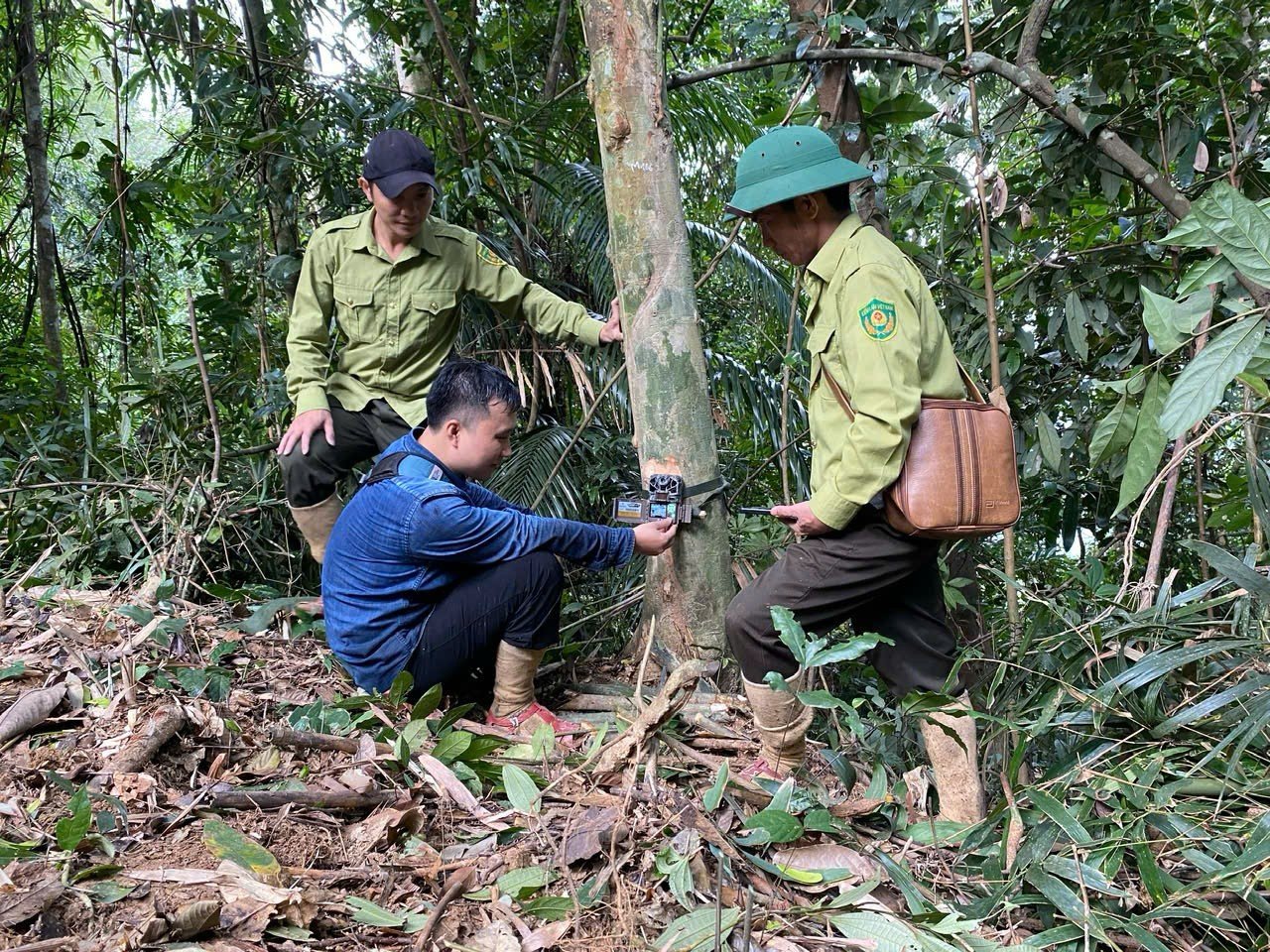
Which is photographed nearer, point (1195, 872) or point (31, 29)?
point (1195, 872)

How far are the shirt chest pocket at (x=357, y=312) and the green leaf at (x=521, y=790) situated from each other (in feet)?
7.42

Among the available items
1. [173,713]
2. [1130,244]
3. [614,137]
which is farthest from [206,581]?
[1130,244]

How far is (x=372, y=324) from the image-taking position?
4.09 metres

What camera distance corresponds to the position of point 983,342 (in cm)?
377

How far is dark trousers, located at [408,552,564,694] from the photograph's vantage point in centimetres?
322

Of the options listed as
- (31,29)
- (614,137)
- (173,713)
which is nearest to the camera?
(173,713)

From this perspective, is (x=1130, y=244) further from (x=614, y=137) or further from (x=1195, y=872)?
(x=1195, y=872)

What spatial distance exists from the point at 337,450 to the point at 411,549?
1.12m

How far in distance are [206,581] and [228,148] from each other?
7.31ft

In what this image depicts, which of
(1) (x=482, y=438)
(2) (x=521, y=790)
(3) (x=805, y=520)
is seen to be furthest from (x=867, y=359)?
(2) (x=521, y=790)

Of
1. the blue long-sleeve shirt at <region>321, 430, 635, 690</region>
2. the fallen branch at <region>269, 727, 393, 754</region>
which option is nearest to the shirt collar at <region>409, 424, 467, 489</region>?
the blue long-sleeve shirt at <region>321, 430, 635, 690</region>

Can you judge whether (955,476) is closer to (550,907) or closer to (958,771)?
(958,771)

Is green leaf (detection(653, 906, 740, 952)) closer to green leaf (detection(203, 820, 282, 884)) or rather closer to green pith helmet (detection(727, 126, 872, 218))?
green leaf (detection(203, 820, 282, 884))

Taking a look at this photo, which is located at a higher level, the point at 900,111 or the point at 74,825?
the point at 900,111
